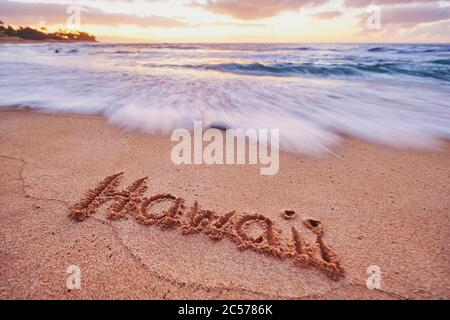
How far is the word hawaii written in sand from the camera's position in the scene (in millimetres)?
1813

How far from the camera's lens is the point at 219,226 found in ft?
6.81

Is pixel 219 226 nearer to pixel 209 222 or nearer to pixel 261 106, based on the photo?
pixel 209 222

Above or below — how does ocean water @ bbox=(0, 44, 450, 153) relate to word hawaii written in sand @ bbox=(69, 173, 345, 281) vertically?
above

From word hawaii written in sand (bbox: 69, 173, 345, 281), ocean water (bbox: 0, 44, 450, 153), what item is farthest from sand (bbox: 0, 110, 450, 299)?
ocean water (bbox: 0, 44, 450, 153)

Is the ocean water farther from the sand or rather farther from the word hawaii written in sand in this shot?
the word hawaii written in sand

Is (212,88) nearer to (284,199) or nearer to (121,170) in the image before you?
(121,170)

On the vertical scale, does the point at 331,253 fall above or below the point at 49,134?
below

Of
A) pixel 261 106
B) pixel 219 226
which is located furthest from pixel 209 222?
pixel 261 106

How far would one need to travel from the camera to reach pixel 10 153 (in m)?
3.14

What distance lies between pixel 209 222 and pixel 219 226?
89 millimetres

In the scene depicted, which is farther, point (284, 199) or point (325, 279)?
point (284, 199)

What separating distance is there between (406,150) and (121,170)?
136 inches
